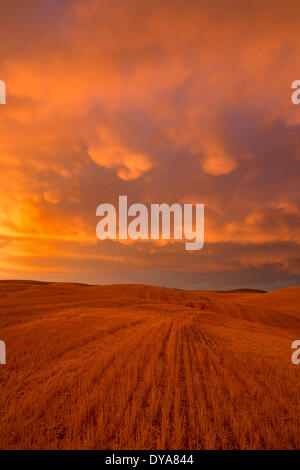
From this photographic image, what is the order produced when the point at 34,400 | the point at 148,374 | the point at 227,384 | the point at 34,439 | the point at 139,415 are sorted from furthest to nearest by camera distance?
1. the point at 148,374
2. the point at 227,384
3. the point at 34,400
4. the point at 139,415
5. the point at 34,439

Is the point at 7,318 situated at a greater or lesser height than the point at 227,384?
greater

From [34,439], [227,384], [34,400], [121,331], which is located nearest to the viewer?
[34,439]

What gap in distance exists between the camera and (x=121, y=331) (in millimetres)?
15008

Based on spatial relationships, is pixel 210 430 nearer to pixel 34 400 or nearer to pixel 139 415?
pixel 139 415

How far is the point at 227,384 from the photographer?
23.9 ft

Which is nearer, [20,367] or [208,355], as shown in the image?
[20,367]

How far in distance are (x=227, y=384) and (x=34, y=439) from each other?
5.23 meters

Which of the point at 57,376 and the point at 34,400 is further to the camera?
the point at 57,376

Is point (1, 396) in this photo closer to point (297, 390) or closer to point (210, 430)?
point (210, 430)

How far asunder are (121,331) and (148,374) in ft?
24.7
